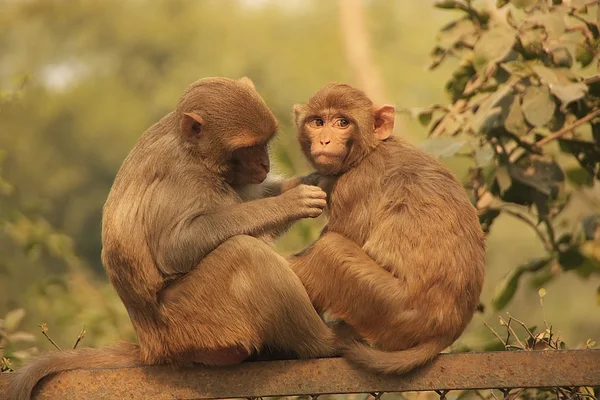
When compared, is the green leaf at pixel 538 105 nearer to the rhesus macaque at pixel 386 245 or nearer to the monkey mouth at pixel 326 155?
the rhesus macaque at pixel 386 245

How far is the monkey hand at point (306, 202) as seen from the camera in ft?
14.8

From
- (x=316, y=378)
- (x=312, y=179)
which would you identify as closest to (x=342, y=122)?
(x=312, y=179)

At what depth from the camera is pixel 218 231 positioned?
4.40 m

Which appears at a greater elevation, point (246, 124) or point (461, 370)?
point (246, 124)

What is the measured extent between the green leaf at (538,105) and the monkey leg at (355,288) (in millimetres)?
1434

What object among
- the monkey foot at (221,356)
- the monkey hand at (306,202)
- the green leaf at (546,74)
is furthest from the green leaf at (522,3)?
the monkey foot at (221,356)

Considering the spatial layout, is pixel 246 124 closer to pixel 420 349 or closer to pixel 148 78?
pixel 420 349

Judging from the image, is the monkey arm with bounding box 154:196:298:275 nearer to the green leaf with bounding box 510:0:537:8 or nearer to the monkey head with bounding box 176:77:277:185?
the monkey head with bounding box 176:77:277:185

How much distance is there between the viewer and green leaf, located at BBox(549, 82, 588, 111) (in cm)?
521

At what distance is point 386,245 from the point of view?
4.55 m

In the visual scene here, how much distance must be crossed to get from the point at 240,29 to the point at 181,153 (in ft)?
107

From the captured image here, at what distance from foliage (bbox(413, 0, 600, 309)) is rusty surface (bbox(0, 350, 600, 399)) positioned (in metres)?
1.79

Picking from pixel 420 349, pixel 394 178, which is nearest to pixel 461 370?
pixel 420 349

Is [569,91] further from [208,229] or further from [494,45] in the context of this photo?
[208,229]
